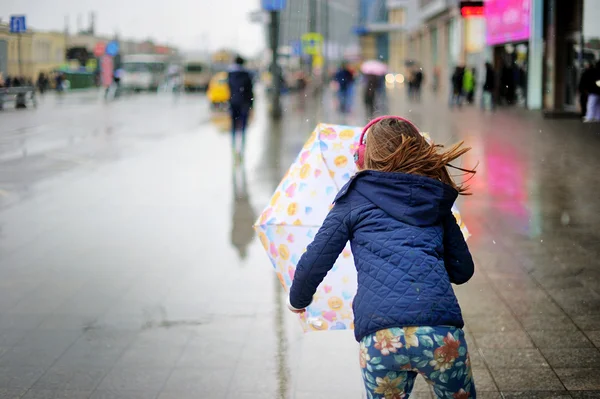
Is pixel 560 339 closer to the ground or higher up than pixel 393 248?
closer to the ground

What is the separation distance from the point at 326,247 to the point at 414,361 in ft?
1.47

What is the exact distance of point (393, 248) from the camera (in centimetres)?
252

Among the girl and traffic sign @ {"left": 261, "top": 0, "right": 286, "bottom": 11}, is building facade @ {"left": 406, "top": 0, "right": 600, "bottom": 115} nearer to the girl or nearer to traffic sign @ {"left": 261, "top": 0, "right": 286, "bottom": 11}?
the girl

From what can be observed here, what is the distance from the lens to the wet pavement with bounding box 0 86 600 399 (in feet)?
14.7

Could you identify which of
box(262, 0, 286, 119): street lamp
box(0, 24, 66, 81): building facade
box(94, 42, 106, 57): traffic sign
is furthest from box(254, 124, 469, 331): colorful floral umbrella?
box(262, 0, 286, 119): street lamp

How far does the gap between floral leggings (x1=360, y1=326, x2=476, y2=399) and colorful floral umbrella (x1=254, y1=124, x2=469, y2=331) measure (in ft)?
2.95

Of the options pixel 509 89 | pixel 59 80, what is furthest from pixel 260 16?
pixel 59 80

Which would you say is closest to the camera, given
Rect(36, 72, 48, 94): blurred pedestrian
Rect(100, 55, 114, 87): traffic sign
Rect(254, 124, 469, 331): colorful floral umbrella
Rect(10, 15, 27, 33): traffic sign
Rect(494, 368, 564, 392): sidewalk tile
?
Rect(254, 124, 469, 331): colorful floral umbrella

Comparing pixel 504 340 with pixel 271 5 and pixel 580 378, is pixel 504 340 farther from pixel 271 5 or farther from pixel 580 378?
pixel 271 5

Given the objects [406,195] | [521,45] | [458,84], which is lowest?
[406,195]

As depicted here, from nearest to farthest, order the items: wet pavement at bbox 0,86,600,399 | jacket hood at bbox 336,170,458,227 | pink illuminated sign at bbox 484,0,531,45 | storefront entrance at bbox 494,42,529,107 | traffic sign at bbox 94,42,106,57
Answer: jacket hood at bbox 336,170,458,227, wet pavement at bbox 0,86,600,399, traffic sign at bbox 94,42,106,57, storefront entrance at bbox 494,42,529,107, pink illuminated sign at bbox 484,0,531,45

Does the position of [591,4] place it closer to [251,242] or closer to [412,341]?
[251,242]

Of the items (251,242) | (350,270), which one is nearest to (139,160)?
(251,242)

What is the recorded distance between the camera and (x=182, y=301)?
592 cm
